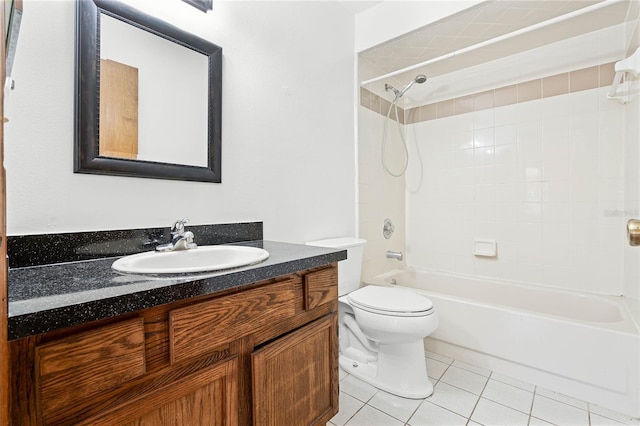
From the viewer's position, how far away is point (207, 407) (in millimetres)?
766

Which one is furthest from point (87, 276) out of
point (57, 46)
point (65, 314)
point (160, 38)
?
point (160, 38)

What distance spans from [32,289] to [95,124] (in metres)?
0.60

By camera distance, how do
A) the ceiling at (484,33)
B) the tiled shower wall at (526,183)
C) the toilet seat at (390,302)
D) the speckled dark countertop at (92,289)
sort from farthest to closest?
the tiled shower wall at (526,183) < the ceiling at (484,33) < the toilet seat at (390,302) < the speckled dark countertop at (92,289)

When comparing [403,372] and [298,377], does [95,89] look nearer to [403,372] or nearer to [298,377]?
[298,377]

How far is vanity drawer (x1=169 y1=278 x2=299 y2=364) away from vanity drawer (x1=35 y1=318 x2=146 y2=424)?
8 cm

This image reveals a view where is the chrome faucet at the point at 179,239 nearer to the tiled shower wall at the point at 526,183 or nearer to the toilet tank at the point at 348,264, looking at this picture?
the toilet tank at the point at 348,264

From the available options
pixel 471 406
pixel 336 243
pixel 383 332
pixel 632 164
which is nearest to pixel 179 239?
pixel 336 243

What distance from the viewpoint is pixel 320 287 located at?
109 cm

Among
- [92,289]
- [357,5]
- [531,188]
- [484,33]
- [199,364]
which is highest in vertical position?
[357,5]

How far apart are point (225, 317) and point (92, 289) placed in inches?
11.6

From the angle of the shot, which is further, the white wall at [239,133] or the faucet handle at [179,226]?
the faucet handle at [179,226]

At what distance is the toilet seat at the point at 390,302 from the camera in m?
1.54

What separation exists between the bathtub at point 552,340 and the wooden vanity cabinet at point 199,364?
1.11m

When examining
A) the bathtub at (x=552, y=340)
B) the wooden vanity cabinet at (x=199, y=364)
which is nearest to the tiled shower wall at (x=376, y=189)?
the bathtub at (x=552, y=340)
